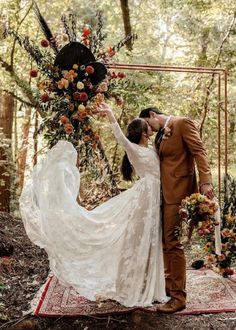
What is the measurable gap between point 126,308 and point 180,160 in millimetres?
1267

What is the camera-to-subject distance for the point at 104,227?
3730 mm

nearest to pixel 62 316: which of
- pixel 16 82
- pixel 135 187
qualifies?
pixel 135 187

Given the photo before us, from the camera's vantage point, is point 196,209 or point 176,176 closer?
point 196,209

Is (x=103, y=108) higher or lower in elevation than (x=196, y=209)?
higher

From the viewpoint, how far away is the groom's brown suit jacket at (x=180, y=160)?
11.6 feet

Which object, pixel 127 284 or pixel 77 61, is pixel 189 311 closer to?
pixel 127 284

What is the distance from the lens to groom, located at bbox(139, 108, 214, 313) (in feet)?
11.7

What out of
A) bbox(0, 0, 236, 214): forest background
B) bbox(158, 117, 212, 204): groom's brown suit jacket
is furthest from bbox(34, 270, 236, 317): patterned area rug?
bbox(0, 0, 236, 214): forest background

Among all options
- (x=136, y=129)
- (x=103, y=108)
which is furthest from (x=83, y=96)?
(x=136, y=129)

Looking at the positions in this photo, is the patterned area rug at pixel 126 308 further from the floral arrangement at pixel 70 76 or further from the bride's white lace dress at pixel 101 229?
the floral arrangement at pixel 70 76

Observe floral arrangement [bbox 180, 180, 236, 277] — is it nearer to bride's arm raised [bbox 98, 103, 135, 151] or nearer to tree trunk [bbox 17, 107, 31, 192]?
bride's arm raised [bbox 98, 103, 135, 151]

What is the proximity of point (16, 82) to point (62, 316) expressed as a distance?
14.6 feet

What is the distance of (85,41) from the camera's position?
357cm

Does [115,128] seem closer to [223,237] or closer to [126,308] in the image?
[126,308]
